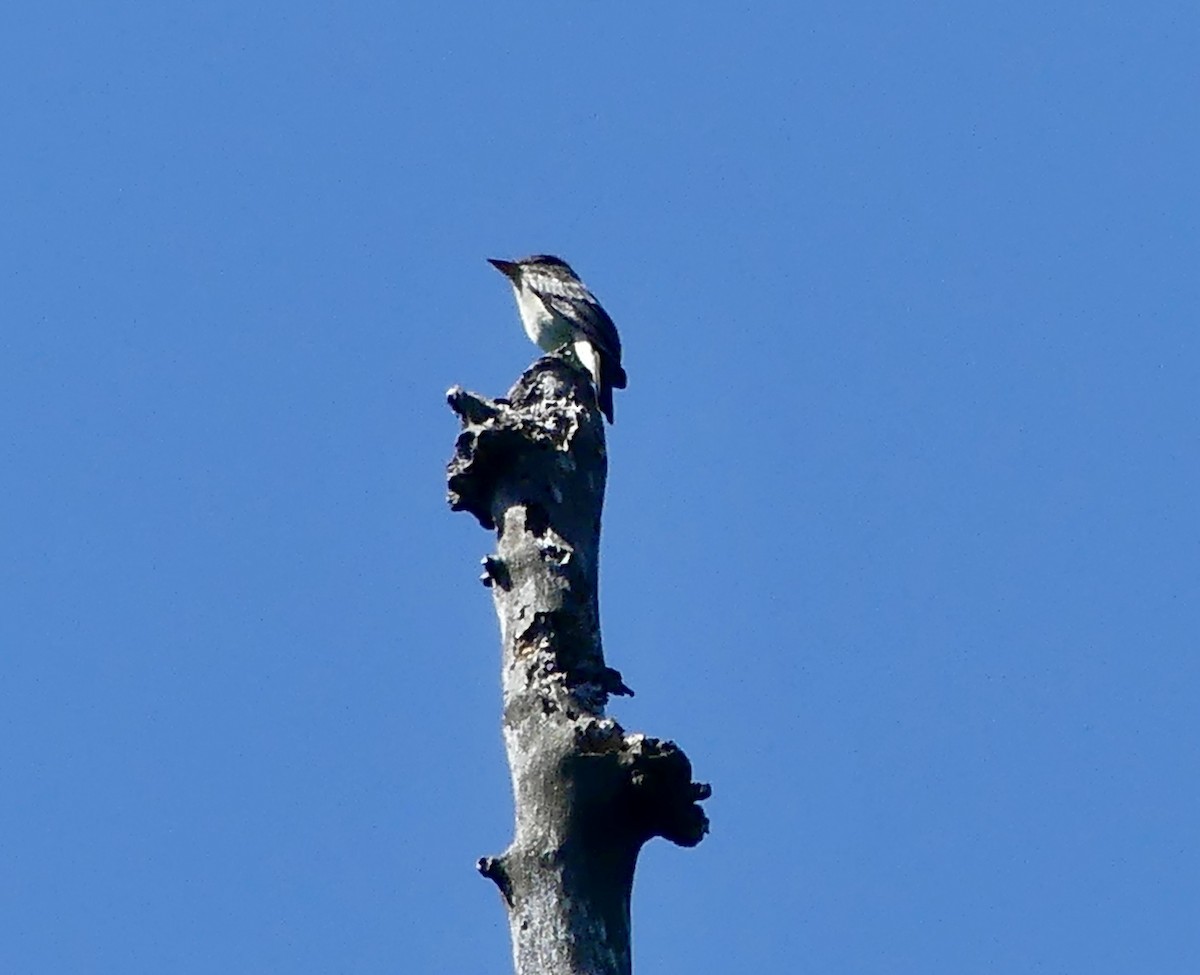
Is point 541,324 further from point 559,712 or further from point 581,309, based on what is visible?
point 559,712

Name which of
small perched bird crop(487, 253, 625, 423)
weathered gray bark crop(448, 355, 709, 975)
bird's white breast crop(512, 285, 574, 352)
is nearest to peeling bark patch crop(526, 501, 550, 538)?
weathered gray bark crop(448, 355, 709, 975)

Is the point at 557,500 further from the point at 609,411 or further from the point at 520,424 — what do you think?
the point at 609,411

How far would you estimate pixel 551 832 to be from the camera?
4.77 m

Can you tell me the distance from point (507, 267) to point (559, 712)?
8606mm

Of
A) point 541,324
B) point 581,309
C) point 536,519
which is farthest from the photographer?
point 541,324

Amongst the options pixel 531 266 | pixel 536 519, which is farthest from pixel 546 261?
pixel 536 519

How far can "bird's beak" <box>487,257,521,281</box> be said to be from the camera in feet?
43.7

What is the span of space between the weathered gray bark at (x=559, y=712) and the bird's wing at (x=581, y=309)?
4.94 m

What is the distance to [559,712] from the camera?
5148 millimetres

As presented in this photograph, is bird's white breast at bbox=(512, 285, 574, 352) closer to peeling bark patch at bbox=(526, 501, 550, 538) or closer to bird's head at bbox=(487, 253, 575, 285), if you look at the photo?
bird's head at bbox=(487, 253, 575, 285)

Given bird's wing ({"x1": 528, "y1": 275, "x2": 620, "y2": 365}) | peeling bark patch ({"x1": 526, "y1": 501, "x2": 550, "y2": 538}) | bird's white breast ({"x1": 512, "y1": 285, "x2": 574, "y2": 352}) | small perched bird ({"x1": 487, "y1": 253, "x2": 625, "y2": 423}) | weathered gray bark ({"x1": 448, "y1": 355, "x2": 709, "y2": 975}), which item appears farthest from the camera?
bird's white breast ({"x1": 512, "y1": 285, "x2": 574, "y2": 352})

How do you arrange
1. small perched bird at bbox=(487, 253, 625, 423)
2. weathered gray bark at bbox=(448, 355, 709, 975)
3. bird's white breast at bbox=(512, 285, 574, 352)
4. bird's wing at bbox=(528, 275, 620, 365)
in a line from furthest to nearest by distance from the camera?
bird's white breast at bbox=(512, 285, 574, 352) → bird's wing at bbox=(528, 275, 620, 365) → small perched bird at bbox=(487, 253, 625, 423) → weathered gray bark at bbox=(448, 355, 709, 975)

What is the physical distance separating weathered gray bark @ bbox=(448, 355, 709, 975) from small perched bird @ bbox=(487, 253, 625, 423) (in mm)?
4345

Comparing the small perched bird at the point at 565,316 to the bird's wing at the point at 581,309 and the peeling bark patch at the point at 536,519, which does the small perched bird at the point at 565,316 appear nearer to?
the bird's wing at the point at 581,309
